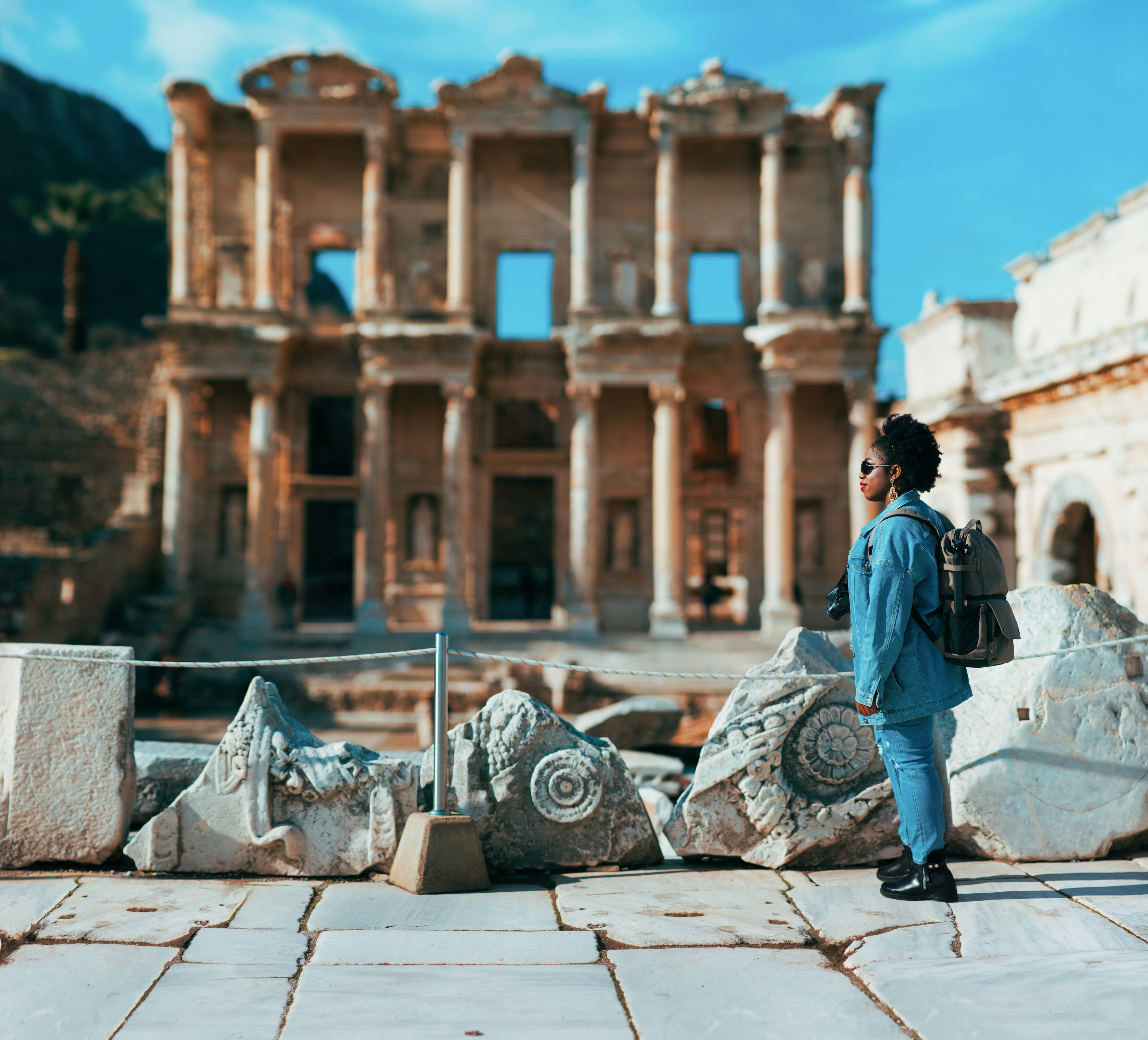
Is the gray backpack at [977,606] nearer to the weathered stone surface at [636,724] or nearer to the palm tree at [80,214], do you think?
the weathered stone surface at [636,724]

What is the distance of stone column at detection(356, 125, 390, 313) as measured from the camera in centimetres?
2102

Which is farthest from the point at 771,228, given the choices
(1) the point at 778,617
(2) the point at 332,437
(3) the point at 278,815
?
(3) the point at 278,815

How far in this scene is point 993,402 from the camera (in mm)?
11516

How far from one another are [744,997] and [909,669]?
1.46 metres

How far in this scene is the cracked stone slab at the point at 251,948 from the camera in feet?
11.3

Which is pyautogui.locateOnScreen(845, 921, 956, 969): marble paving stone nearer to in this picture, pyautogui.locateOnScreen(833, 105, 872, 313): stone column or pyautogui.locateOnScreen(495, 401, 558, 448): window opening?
pyautogui.locateOnScreen(833, 105, 872, 313): stone column

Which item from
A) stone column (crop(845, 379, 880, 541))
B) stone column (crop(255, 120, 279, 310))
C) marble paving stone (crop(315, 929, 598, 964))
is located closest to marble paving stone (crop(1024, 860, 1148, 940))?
marble paving stone (crop(315, 929, 598, 964))

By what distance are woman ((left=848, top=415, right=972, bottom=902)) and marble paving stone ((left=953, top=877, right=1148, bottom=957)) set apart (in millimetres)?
180

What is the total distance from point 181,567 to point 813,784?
18.2 meters

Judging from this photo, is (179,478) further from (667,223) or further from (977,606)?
(977,606)

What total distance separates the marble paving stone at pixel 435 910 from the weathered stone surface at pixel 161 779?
4.48 feet

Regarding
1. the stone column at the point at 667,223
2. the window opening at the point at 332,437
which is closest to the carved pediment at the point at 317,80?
the stone column at the point at 667,223

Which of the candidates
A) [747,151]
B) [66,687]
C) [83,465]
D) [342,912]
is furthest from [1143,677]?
[83,465]

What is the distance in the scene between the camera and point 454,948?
141 inches
